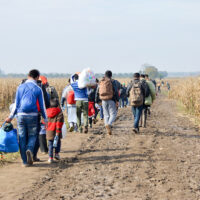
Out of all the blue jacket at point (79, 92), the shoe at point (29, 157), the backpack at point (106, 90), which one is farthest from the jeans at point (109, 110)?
the shoe at point (29, 157)

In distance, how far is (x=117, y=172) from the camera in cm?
769

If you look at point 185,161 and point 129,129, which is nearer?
point 185,161

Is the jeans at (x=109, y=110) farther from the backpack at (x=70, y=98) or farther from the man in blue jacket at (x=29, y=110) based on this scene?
the man in blue jacket at (x=29, y=110)

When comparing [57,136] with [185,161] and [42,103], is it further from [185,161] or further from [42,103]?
[185,161]

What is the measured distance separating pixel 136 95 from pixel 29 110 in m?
5.58

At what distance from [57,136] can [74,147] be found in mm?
1975

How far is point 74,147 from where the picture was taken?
1066cm

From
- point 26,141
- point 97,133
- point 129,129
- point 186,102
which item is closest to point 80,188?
point 26,141

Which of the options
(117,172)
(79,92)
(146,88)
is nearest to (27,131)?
(117,172)

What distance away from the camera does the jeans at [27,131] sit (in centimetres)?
802

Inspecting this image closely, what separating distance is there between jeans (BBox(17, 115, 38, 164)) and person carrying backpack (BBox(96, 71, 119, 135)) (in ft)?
15.6

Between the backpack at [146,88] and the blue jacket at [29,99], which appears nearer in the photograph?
the blue jacket at [29,99]

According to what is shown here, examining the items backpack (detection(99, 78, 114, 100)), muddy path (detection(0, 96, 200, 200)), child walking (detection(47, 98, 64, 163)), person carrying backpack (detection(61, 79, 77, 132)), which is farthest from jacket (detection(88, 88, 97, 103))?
child walking (detection(47, 98, 64, 163))

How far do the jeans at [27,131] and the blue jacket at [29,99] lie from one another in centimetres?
11
